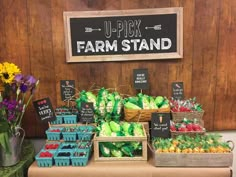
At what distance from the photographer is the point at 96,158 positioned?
5.68 ft

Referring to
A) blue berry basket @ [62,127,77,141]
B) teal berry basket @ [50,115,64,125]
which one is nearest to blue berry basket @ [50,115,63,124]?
teal berry basket @ [50,115,64,125]

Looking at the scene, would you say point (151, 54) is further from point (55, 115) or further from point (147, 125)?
point (55, 115)

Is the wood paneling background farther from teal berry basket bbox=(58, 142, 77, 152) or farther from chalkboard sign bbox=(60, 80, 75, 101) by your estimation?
teal berry basket bbox=(58, 142, 77, 152)

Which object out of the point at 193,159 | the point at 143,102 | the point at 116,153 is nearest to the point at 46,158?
the point at 116,153

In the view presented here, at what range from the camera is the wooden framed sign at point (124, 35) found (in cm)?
210

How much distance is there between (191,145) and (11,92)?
4.16ft

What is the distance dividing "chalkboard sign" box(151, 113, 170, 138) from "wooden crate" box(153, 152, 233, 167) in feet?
0.65

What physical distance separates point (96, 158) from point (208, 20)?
4.42ft

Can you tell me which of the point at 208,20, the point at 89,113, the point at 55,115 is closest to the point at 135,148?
the point at 89,113

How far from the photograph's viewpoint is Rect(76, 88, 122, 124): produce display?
1.97m

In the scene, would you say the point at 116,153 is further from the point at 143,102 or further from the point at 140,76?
the point at 140,76

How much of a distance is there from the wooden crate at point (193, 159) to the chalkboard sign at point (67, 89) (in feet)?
2.90

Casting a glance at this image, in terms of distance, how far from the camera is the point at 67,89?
7.11 ft

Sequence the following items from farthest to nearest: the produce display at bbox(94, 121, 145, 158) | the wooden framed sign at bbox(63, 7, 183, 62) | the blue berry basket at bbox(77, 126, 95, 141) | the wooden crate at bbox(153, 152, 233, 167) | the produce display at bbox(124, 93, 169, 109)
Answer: the wooden framed sign at bbox(63, 7, 183, 62), the produce display at bbox(124, 93, 169, 109), the blue berry basket at bbox(77, 126, 95, 141), the produce display at bbox(94, 121, 145, 158), the wooden crate at bbox(153, 152, 233, 167)
